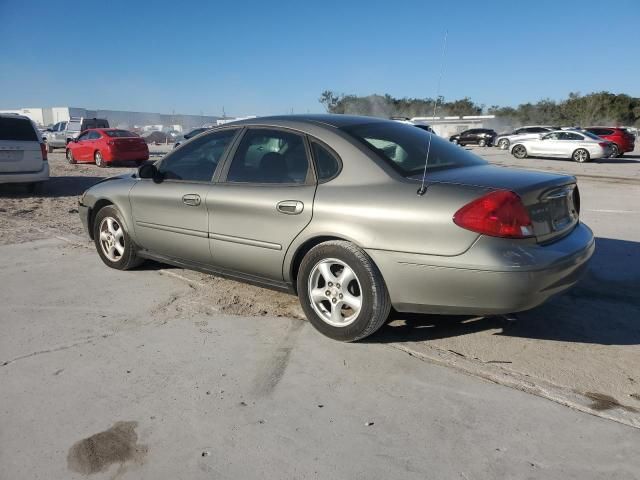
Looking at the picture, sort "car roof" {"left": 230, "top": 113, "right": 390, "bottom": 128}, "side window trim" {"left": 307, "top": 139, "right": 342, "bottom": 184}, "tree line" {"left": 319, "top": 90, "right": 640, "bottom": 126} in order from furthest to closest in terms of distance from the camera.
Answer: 1. "tree line" {"left": 319, "top": 90, "right": 640, "bottom": 126}
2. "car roof" {"left": 230, "top": 113, "right": 390, "bottom": 128}
3. "side window trim" {"left": 307, "top": 139, "right": 342, "bottom": 184}

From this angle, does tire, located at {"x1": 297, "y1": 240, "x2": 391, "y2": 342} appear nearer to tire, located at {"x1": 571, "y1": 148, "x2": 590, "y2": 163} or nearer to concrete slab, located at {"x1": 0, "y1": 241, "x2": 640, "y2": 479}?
concrete slab, located at {"x1": 0, "y1": 241, "x2": 640, "y2": 479}

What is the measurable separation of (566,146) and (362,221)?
2285cm

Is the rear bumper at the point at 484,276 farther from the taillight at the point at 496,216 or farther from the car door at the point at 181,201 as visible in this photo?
the car door at the point at 181,201

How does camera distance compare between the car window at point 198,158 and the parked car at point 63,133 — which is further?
the parked car at point 63,133

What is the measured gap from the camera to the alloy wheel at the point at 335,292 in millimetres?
3420

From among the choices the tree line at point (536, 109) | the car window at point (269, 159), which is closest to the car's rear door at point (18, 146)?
the car window at point (269, 159)

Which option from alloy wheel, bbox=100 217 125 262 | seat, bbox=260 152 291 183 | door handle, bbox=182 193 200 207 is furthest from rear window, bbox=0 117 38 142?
seat, bbox=260 152 291 183

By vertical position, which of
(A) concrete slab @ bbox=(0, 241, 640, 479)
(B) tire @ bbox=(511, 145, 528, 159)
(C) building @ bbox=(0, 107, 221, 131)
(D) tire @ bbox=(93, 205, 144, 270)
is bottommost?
(A) concrete slab @ bbox=(0, 241, 640, 479)

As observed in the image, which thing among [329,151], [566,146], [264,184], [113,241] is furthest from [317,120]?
[566,146]

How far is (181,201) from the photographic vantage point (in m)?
4.42

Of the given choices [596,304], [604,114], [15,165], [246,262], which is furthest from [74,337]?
[604,114]

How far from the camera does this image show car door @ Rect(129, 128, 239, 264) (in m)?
4.30

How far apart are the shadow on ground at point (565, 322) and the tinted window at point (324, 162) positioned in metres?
1.18

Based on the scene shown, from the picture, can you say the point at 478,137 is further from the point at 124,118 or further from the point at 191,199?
the point at 124,118
